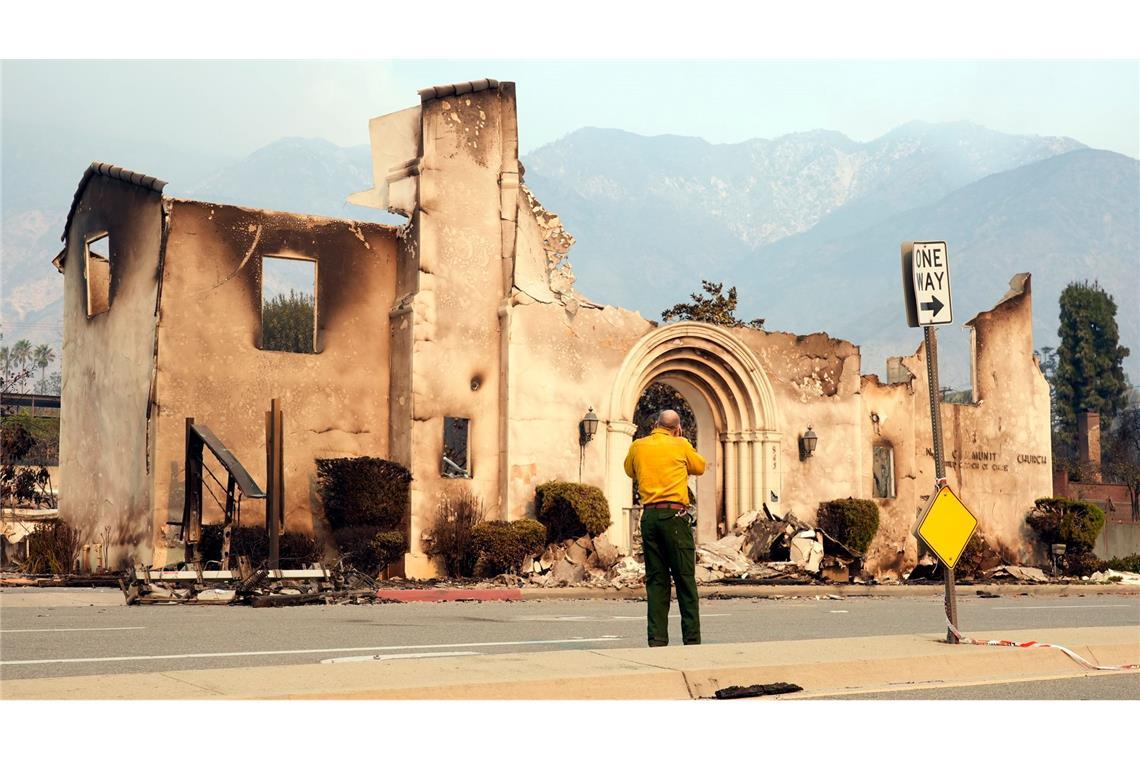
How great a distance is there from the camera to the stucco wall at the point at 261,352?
2419 centimetres

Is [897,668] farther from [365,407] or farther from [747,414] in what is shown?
[747,414]

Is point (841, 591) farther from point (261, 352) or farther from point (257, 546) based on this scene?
point (261, 352)

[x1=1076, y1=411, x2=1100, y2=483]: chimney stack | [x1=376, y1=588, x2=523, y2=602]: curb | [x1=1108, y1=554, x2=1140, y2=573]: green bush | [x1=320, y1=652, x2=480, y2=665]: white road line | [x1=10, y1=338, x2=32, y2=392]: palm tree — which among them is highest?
[x1=10, y1=338, x2=32, y2=392]: palm tree

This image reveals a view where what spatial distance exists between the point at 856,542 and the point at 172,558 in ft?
46.6

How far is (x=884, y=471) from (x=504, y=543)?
1116cm

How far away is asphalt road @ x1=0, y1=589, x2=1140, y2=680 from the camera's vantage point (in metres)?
10.6

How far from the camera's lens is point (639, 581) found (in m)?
24.3

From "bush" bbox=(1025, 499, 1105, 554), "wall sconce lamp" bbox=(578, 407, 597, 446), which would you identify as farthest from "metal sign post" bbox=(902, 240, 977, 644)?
"bush" bbox=(1025, 499, 1105, 554)

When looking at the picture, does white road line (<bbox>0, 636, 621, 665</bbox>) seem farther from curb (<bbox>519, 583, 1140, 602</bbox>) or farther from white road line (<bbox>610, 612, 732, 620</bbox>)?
curb (<bbox>519, 583, 1140, 602</bbox>)

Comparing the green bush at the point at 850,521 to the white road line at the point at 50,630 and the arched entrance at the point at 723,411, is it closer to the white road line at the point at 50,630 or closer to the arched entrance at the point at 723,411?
the arched entrance at the point at 723,411

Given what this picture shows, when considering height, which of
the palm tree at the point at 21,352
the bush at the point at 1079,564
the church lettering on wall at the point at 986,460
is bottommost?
the bush at the point at 1079,564

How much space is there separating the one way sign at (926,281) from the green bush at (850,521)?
1870 cm

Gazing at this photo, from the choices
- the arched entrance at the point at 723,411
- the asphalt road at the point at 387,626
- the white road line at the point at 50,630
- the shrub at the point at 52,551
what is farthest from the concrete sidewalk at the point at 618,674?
the shrub at the point at 52,551

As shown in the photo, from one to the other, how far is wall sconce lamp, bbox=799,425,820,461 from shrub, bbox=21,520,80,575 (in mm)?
14917
